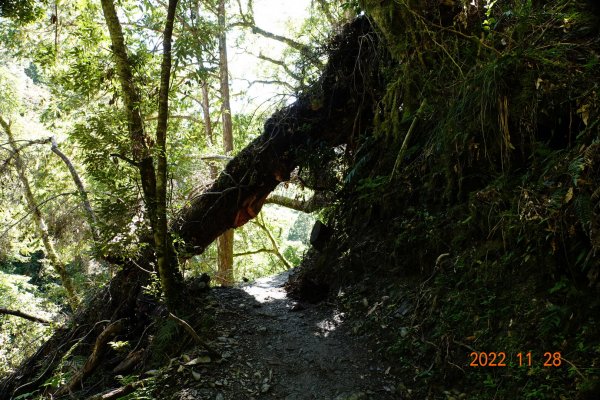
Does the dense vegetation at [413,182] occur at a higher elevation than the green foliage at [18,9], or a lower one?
lower

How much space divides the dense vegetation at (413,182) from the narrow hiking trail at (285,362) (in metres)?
0.25

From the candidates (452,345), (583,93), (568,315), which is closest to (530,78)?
(583,93)

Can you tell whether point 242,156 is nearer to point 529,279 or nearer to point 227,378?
point 227,378

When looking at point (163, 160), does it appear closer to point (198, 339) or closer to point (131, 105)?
point (131, 105)

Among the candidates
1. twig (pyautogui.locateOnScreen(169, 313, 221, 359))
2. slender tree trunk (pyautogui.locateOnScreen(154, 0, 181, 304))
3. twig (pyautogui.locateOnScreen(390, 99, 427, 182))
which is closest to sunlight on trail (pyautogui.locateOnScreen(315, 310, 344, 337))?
twig (pyautogui.locateOnScreen(169, 313, 221, 359))

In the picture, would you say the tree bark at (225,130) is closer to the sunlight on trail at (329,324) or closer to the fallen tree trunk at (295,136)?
the fallen tree trunk at (295,136)

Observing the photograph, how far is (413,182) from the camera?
4.97 m

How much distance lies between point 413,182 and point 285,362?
276 centimetres

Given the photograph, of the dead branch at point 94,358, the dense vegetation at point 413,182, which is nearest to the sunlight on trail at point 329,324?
the dense vegetation at point 413,182

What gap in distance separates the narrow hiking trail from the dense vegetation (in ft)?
0.81

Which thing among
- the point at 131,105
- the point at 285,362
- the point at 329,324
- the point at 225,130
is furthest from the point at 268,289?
the point at 225,130

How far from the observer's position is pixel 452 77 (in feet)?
15.3

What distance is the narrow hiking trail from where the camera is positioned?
3.59 metres

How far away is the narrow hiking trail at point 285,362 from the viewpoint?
3.59 m
